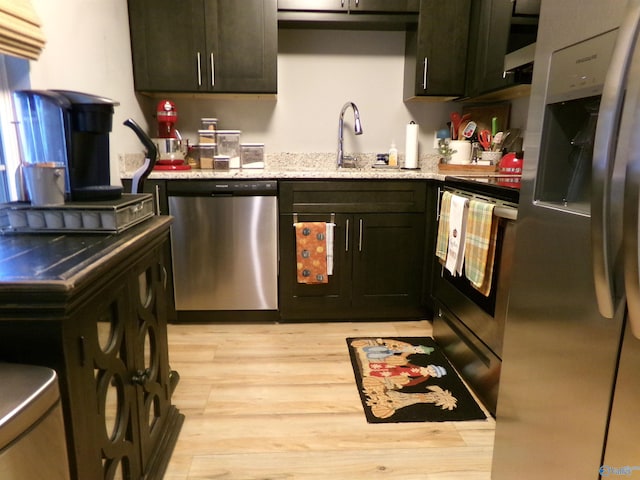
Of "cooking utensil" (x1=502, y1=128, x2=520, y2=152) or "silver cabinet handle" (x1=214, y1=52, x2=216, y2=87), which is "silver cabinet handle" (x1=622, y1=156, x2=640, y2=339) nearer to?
"cooking utensil" (x1=502, y1=128, x2=520, y2=152)

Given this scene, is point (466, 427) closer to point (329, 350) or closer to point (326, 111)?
point (329, 350)

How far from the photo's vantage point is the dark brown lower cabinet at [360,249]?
8.43ft

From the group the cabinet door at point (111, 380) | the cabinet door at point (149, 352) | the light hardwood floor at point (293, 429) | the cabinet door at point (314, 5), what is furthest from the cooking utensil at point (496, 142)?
the cabinet door at point (111, 380)

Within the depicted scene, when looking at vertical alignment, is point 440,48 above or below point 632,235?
above

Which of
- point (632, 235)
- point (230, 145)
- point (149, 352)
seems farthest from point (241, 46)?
point (632, 235)

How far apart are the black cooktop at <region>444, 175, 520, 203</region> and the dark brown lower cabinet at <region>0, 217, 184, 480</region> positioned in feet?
4.23

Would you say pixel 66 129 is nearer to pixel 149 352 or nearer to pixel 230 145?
pixel 149 352

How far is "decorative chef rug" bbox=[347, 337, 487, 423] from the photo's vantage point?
6.02 ft

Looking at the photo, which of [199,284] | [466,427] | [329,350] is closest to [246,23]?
[199,284]

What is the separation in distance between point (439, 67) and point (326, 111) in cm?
80

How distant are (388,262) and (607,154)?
1.93 meters

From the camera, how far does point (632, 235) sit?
737 millimetres

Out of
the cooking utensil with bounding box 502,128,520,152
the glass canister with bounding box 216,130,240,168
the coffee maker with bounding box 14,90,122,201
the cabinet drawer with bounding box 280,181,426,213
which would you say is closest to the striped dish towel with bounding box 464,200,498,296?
the cabinet drawer with bounding box 280,181,426,213

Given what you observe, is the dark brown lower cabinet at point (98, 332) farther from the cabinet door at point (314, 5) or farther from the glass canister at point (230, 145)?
the cabinet door at point (314, 5)
